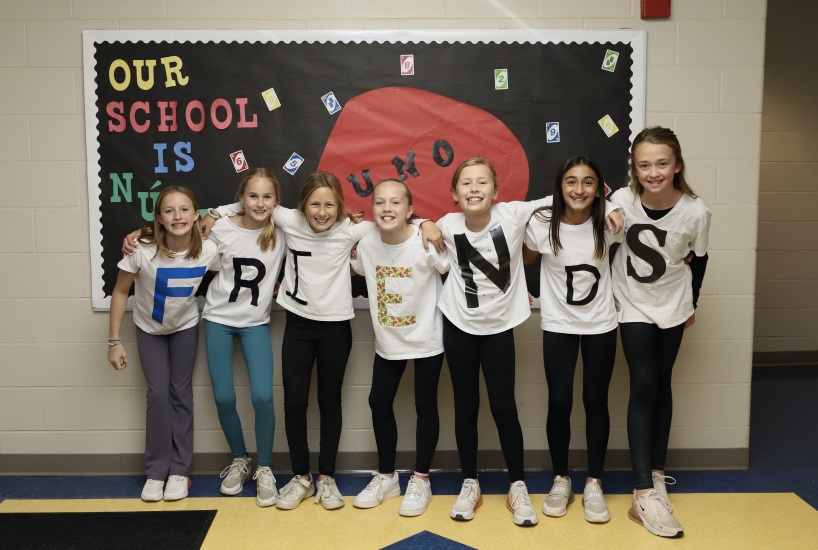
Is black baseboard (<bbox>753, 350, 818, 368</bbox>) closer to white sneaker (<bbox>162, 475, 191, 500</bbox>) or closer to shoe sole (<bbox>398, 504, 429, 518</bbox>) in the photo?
shoe sole (<bbox>398, 504, 429, 518</bbox>)

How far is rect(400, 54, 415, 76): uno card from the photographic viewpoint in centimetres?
292

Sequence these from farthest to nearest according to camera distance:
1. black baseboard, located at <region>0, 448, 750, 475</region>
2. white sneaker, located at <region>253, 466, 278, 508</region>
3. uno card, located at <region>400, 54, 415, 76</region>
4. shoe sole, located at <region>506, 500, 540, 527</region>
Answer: black baseboard, located at <region>0, 448, 750, 475</region>, uno card, located at <region>400, 54, 415, 76</region>, white sneaker, located at <region>253, 466, 278, 508</region>, shoe sole, located at <region>506, 500, 540, 527</region>

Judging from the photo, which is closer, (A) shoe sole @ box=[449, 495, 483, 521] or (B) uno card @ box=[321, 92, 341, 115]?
(A) shoe sole @ box=[449, 495, 483, 521]

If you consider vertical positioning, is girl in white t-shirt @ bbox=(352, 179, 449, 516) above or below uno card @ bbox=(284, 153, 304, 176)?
below

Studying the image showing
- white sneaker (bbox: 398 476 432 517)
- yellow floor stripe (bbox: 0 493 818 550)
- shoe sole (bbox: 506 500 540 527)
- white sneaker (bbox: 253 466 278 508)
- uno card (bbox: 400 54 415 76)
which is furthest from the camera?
uno card (bbox: 400 54 415 76)

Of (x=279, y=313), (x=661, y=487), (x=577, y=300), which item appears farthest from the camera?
(x=279, y=313)

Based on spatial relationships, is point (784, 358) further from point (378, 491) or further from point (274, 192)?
point (274, 192)

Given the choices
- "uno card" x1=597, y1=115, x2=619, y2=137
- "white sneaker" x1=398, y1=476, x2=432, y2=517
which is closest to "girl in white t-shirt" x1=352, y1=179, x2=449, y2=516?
"white sneaker" x1=398, y1=476, x2=432, y2=517

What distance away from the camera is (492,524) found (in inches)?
99.5

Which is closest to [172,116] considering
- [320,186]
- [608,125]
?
[320,186]

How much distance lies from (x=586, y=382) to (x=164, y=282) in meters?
1.72

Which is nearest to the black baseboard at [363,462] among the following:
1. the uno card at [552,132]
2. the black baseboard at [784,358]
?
the uno card at [552,132]

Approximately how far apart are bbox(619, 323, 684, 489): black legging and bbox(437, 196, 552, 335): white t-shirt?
0.44m

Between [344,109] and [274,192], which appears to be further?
[344,109]
